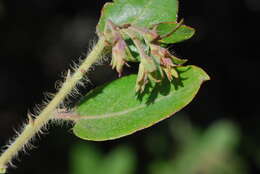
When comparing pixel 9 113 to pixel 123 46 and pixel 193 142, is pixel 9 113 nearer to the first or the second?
pixel 193 142

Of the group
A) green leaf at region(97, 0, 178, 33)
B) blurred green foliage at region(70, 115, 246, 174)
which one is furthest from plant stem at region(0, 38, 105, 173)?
blurred green foliage at region(70, 115, 246, 174)

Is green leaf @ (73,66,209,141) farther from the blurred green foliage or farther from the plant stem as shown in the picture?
the blurred green foliage

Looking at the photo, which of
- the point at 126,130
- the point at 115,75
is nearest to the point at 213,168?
the point at 115,75

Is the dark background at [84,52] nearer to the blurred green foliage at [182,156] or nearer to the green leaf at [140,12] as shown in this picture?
the blurred green foliage at [182,156]

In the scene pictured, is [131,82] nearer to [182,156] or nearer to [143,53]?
[143,53]

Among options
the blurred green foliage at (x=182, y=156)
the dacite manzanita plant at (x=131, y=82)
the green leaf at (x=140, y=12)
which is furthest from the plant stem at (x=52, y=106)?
the blurred green foliage at (x=182, y=156)
